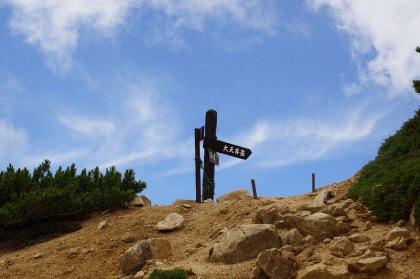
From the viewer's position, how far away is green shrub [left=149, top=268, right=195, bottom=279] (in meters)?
6.53

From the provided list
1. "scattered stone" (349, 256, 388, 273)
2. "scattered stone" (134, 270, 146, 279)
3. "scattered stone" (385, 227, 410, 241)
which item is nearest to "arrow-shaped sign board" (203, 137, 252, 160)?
"scattered stone" (385, 227, 410, 241)

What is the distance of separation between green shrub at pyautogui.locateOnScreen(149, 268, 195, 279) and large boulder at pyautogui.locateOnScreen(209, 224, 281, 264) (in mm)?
789

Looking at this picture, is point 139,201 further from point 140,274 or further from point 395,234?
point 395,234

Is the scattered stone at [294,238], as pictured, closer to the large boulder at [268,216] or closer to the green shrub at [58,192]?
the large boulder at [268,216]

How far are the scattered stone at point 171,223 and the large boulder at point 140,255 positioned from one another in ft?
7.48

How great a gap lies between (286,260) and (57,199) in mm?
8123

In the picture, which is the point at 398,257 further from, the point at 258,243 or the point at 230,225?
the point at 230,225

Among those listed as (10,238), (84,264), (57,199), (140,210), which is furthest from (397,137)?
(10,238)

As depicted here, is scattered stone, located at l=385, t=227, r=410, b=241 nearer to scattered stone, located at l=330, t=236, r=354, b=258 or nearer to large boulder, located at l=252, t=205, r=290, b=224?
scattered stone, located at l=330, t=236, r=354, b=258

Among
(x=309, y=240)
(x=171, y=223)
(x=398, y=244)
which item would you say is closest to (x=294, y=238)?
(x=309, y=240)

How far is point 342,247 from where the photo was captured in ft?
22.5

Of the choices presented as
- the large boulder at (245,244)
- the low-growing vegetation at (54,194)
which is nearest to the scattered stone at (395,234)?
the large boulder at (245,244)

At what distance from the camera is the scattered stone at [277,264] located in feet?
20.4

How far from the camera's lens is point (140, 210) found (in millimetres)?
12727
